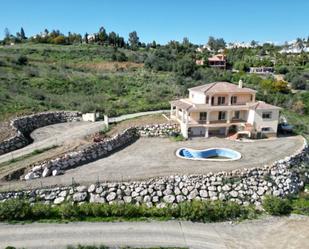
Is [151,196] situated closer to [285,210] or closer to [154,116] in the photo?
[285,210]

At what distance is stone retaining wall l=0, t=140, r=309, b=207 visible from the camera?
19.3 meters

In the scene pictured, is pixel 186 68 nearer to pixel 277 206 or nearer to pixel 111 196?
pixel 277 206

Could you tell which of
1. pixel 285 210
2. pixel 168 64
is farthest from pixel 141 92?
pixel 285 210

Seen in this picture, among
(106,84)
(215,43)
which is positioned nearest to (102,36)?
(106,84)

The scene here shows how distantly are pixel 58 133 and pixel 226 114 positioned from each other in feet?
54.2

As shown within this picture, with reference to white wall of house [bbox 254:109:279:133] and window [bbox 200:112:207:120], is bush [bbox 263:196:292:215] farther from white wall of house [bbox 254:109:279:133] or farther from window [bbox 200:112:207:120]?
window [bbox 200:112:207:120]

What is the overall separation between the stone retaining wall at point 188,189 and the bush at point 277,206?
0.86m

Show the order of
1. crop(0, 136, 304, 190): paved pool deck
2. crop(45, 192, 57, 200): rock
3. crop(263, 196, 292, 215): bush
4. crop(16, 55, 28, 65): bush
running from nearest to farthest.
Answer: crop(45, 192, 57, 200): rock, crop(263, 196, 292, 215): bush, crop(0, 136, 304, 190): paved pool deck, crop(16, 55, 28, 65): bush

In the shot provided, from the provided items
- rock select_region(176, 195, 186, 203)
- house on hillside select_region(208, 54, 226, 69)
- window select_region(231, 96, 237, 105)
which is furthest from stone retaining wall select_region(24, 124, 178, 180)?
house on hillside select_region(208, 54, 226, 69)

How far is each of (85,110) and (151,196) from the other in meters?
19.9

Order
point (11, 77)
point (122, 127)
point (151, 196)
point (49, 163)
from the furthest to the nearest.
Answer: point (11, 77)
point (122, 127)
point (49, 163)
point (151, 196)

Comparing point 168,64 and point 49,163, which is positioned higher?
point 168,64

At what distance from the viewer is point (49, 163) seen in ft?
73.0

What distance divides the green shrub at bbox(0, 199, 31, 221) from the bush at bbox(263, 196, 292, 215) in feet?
46.9
